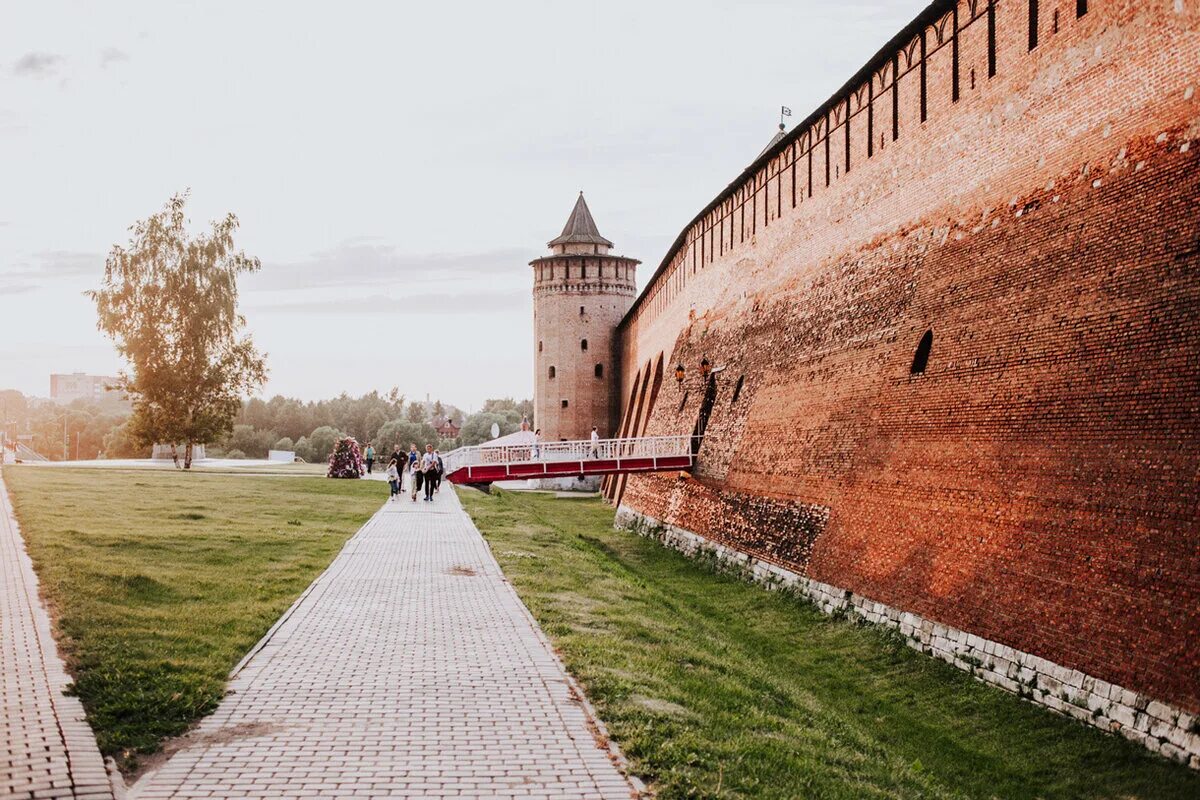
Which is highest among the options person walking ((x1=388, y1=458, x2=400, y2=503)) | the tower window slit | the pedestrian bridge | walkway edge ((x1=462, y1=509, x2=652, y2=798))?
the tower window slit

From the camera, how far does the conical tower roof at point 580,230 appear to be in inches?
1602

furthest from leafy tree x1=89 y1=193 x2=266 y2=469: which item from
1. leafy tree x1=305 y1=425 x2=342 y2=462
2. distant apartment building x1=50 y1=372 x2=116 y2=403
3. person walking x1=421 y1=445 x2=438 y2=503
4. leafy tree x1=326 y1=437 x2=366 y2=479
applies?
distant apartment building x1=50 y1=372 x2=116 y2=403

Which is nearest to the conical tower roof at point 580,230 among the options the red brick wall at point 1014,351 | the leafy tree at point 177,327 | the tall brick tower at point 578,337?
the tall brick tower at point 578,337

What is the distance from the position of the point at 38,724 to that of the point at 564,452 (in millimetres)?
16701

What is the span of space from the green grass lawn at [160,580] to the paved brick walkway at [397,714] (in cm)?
32

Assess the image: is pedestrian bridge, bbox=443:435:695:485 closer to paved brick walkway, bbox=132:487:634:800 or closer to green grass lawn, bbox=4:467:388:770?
green grass lawn, bbox=4:467:388:770

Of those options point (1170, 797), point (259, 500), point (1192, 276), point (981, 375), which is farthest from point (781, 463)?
point (259, 500)

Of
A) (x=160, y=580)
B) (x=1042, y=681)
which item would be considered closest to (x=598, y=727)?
(x=1042, y=681)

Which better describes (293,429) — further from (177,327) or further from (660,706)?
(660,706)

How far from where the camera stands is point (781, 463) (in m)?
15.8

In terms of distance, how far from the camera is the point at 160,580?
33.6ft

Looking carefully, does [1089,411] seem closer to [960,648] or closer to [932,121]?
[960,648]

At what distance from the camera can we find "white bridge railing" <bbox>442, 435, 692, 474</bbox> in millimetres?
20641

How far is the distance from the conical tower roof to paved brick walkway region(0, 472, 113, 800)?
33.3m
